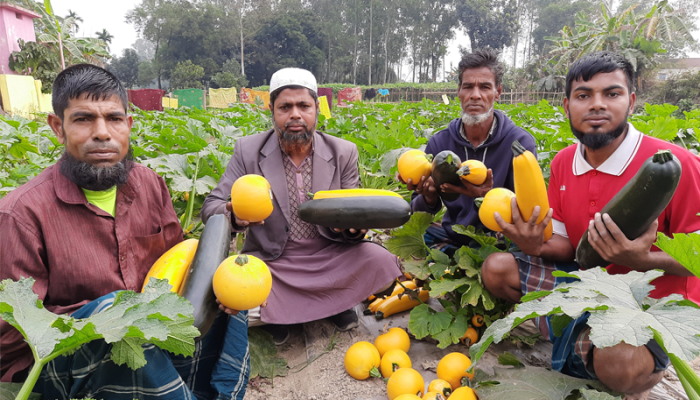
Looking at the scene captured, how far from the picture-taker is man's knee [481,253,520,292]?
2.59 meters

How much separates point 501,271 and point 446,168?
745 mm

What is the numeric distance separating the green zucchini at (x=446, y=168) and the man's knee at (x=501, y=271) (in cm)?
58

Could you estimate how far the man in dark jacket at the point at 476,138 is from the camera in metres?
3.51

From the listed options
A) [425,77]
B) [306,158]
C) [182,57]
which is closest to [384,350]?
[306,158]

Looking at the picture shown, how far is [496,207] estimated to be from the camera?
2463 mm

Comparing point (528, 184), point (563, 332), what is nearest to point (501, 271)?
point (563, 332)

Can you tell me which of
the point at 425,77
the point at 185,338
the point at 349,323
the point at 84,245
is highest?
the point at 425,77

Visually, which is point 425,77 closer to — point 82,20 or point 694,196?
point 82,20

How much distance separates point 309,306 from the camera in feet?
10.4

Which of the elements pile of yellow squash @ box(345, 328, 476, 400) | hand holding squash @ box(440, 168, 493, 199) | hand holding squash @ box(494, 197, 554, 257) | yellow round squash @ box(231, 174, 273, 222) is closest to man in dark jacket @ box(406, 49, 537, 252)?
hand holding squash @ box(440, 168, 493, 199)


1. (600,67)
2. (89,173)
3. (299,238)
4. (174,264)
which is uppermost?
(600,67)

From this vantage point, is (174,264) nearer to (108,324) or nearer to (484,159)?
(108,324)

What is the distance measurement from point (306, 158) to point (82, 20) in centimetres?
6554

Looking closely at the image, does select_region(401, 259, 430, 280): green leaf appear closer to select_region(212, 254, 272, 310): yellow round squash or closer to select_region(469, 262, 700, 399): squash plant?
select_region(212, 254, 272, 310): yellow round squash
